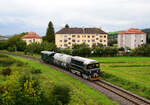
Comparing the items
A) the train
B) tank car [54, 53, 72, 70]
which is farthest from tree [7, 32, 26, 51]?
the train

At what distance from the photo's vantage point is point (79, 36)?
81.9m

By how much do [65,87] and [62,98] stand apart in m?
0.76

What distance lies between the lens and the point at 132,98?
55.9ft

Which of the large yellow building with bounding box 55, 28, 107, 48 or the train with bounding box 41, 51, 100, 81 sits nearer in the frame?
the train with bounding box 41, 51, 100, 81

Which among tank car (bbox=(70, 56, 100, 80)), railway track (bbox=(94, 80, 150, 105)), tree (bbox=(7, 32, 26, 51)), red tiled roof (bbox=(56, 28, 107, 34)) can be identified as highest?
red tiled roof (bbox=(56, 28, 107, 34))

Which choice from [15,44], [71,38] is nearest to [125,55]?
[71,38]

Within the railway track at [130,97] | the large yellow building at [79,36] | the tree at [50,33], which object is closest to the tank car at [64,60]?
the railway track at [130,97]

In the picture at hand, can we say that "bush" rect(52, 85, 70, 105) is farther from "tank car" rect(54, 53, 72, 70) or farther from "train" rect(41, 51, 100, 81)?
"tank car" rect(54, 53, 72, 70)

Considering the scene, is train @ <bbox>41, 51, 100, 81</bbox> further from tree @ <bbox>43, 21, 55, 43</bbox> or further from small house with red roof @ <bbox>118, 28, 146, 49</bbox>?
small house with red roof @ <bbox>118, 28, 146, 49</bbox>

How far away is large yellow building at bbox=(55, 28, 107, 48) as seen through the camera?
3211 inches

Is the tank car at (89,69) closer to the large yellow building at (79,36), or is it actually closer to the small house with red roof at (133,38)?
the large yellow building at (79,36)

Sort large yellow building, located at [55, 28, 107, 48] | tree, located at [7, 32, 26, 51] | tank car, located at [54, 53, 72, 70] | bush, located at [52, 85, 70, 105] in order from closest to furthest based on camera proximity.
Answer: bush, located at [52, 85, 70, 105]
tank car, located at [54, 53, 72, 70]
tree, located at [7, 32, 26, 51]
large yellow building, located at [55, 28, 107, 48]

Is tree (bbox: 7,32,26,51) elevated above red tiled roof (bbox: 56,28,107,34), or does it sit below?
below

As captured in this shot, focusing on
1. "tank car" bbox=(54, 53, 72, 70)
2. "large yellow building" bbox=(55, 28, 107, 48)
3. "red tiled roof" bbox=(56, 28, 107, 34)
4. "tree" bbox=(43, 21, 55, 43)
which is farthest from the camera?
"tree" bbox=(43, 21, 55, 43)
